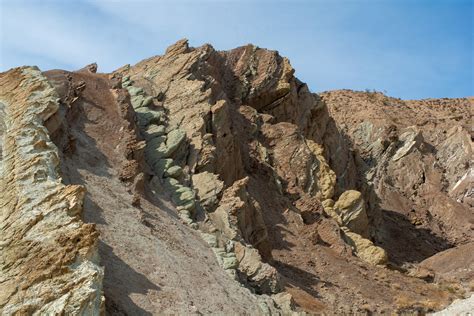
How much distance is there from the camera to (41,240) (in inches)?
580

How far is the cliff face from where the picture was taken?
17.6 metres

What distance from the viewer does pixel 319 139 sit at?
1833 inches

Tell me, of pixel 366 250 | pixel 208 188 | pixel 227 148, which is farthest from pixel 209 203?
pixel 366 250

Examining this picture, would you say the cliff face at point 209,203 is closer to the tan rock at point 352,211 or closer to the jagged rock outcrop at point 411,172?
the tan rock at point 352,211

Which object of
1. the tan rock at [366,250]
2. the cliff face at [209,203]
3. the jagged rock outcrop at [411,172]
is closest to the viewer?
the cliff face at [209,203]

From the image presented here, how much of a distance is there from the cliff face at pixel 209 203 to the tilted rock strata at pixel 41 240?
5cm

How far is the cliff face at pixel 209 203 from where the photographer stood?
17641mm

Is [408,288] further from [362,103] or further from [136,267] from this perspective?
[362,103]

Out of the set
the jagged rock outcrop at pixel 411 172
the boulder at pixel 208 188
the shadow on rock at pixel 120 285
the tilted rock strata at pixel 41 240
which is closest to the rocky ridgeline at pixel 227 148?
the boulder at pixel 208 188

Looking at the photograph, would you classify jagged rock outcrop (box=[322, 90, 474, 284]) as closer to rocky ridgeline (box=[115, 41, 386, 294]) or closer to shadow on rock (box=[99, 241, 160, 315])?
rocky ridgeline (box=[115, 41, 386, 294])

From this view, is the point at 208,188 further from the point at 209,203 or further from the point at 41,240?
the point at 41,240

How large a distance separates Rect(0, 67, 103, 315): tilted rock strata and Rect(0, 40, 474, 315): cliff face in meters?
0.05

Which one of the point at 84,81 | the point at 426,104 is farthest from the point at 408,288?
the point at 426,104

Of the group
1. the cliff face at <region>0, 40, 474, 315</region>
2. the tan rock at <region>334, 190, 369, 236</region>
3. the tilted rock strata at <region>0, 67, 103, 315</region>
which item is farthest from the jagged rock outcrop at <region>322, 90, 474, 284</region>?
the tilted rock strata at <region>0, 67, 103, 315</region>
